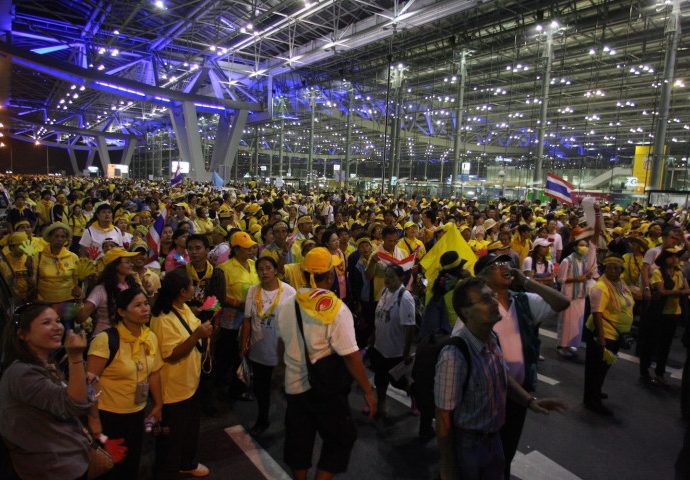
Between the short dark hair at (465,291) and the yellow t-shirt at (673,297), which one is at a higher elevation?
the short dark hair at (465,291)

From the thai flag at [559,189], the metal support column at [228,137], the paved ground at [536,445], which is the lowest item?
the paved ground at [536,445]

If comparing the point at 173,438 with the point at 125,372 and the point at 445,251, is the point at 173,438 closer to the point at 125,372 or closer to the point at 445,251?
the point at 125,372

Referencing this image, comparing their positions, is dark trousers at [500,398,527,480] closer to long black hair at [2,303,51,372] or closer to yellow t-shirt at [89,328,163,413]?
yellow t-shirt at [89,328,163,413]

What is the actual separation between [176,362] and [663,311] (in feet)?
19.1

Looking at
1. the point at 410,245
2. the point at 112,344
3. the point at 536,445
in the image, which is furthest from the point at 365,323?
the point at 112,344

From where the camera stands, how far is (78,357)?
2.01 metres

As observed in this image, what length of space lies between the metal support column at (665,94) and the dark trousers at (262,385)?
20325 mm

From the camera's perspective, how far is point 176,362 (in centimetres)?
292

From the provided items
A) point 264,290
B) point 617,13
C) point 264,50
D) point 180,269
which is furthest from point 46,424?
point 264,50

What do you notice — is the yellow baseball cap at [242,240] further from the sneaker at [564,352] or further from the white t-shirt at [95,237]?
the sneaker at [564,352]

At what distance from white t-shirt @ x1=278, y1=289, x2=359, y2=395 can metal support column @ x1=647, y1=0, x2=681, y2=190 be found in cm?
2060

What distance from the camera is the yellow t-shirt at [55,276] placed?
467cm

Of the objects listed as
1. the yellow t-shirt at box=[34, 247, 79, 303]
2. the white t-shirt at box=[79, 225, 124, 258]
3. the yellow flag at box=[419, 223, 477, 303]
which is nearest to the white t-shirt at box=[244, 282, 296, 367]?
the yellow flag at box=[419, 223, 477, 303]

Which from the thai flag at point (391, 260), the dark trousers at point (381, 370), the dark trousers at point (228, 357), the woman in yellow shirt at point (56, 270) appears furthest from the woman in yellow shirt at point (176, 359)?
the thai flag at point (391, 260)
